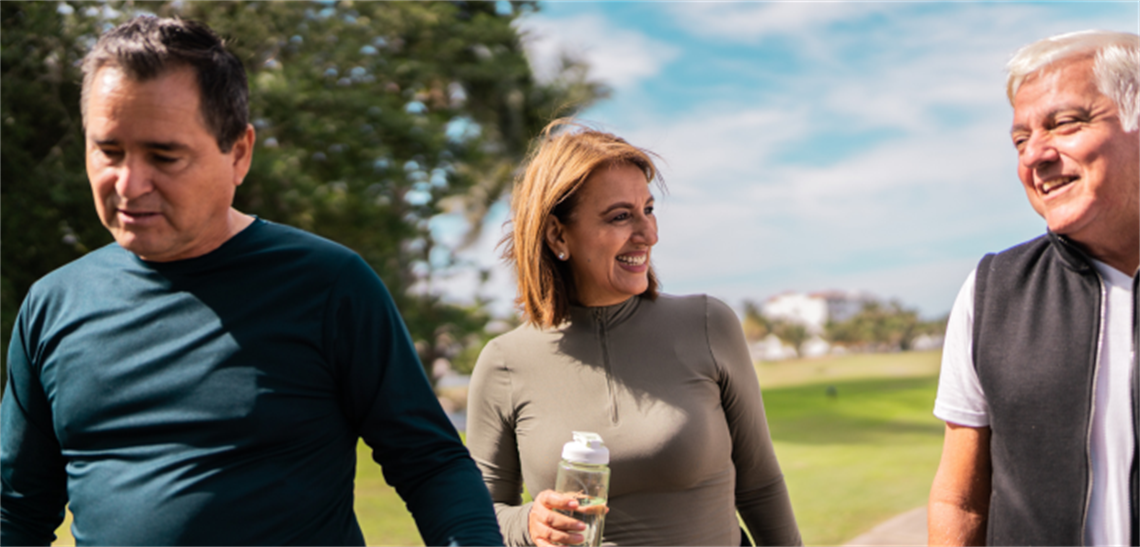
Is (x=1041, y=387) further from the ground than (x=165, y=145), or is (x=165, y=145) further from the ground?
(x=165, y=145)

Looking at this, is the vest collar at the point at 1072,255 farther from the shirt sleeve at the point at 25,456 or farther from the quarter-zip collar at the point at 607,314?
the shirt sleeve at the point at 25,456

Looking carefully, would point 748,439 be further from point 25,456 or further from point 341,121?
point 341,121

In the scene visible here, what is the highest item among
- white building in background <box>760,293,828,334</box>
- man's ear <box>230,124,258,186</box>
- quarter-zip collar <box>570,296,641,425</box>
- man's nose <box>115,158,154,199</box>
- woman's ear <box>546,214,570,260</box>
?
man's ear <box>230,124,258,186</box>

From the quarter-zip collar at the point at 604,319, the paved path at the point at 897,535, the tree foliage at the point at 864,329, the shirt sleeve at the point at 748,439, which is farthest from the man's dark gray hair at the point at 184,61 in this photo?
the tree foliage at the point at 864,329

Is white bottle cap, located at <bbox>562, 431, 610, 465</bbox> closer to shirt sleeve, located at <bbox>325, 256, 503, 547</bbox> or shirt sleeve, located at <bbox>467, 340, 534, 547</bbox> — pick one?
shirt sleeve, located at <bbox>325, 256, 503, 547</bbox>

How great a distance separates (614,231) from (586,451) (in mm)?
714

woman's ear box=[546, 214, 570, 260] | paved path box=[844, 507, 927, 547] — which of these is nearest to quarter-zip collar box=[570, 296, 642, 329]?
woman's ear box=[546, 214, 570, 260]

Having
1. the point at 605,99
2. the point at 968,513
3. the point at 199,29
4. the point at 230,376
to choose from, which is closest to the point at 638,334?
the point at 968,513

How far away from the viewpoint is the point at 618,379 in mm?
2178

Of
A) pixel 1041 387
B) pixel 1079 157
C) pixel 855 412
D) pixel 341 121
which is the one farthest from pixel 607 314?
pixel 855 412

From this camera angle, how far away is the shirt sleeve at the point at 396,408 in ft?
4.90

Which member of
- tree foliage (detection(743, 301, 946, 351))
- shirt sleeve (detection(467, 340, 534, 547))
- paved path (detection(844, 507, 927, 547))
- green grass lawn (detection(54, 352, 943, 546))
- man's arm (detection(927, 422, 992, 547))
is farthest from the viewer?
tree foliage (detection(743, 301, 946, 351))

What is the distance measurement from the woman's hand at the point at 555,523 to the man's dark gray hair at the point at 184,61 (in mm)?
938

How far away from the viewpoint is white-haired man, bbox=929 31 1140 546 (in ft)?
5.24
